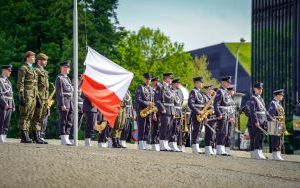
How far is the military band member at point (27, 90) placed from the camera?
724 inches

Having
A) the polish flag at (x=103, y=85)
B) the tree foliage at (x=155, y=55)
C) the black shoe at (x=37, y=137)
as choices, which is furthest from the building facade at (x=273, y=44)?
the black shoe at (x=37, y=137)

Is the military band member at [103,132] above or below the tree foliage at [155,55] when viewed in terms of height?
below

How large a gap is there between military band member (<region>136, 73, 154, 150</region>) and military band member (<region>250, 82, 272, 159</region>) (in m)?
→ 2.66

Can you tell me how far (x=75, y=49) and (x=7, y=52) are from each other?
20884mm

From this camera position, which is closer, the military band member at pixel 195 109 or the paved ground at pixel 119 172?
the paved ground at pixel 119 172

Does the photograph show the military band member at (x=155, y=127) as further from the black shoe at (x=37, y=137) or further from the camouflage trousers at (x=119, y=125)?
the black shoe at (x=37, y=137)

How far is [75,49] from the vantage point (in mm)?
20781

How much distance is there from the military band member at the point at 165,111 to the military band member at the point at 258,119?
6.69 ft

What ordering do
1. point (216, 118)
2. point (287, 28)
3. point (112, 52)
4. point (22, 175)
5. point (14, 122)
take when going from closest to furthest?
point (22, 175)
point (216, 118)
point (14, 122)
point (112, 52)
point (287, 28)

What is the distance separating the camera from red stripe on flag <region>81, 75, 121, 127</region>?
69.2 feet

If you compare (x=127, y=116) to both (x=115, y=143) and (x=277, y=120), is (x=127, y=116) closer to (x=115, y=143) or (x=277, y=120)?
(x=115, y=143)

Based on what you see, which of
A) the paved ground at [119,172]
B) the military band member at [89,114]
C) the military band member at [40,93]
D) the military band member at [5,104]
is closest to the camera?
the paved ground at [119,172]

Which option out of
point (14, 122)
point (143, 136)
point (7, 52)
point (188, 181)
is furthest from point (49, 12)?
point (188, 181)

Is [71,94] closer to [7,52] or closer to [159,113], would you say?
[159,113]
